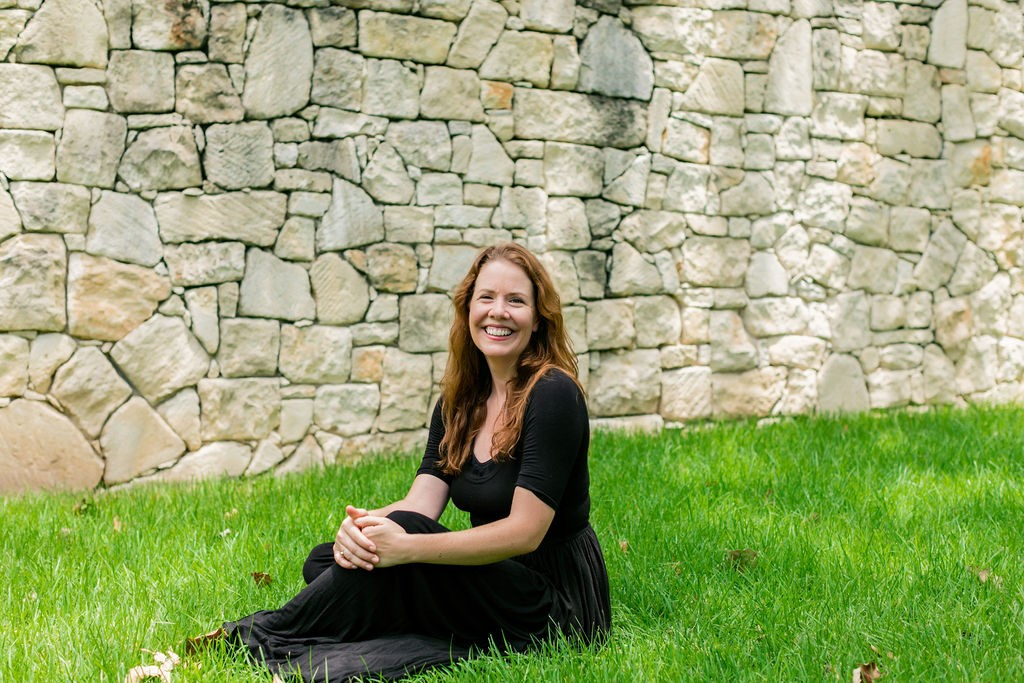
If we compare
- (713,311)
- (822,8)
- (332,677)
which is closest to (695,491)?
(713,311)

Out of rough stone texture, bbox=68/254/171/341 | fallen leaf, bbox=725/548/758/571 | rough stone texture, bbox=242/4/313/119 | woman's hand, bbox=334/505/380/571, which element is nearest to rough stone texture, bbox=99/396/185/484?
rough stone texture, bbox=68/254/171/341

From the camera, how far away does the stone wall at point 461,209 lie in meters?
4.92

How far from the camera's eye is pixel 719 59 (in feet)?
20.6

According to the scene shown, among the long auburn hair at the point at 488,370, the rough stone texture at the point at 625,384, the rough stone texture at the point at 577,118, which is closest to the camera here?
the long auburn hair at the point at 488,370

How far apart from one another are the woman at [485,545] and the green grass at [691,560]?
13 centimetres

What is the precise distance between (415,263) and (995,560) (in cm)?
329

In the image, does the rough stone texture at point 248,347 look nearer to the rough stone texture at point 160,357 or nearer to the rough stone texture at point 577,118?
the rough stone texture at point 160,357

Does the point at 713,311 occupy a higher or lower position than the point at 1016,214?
lower

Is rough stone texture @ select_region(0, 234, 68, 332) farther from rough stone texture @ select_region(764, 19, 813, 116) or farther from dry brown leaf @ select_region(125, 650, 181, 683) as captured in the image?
rough stone texture @ select_region(764, 19, 813, 116)

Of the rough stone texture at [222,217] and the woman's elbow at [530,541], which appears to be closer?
the woman's elbow at [530,541]

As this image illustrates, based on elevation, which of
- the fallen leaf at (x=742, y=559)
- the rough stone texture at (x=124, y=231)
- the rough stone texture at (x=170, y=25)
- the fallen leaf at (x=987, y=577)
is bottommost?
the fallen leaf at (x=742, y=559)

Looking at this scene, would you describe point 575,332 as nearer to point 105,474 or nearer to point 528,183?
point 528,183

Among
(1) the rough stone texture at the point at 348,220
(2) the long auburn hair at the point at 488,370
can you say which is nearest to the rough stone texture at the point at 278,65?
(1) the rough stone texture at the point at 348,220

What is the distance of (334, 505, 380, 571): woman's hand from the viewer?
2615 millimetres
